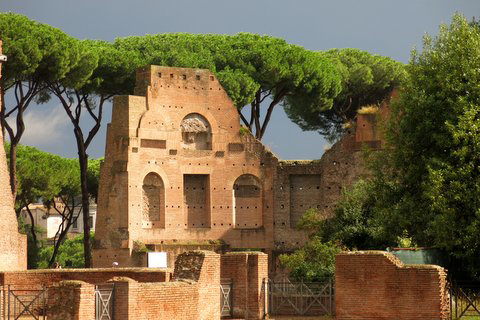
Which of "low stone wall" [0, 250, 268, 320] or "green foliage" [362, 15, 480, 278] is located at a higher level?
"green foliage" [362, 15, 480, 278]

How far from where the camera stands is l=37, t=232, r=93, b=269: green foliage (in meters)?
68.6

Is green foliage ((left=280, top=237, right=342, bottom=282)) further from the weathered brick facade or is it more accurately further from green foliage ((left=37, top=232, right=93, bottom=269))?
green foliage ((left=37, top=232, right=93, bottom=269))

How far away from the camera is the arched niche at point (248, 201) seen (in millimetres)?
46469

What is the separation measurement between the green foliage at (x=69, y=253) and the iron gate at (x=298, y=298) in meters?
36.4

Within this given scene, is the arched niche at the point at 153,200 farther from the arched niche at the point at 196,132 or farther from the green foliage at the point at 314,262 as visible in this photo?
the green foliage at the point at 314,262

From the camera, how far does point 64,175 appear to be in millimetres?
53062

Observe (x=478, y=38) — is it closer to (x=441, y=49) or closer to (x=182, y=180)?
(x=441, y=49)

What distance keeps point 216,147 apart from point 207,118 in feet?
3.83

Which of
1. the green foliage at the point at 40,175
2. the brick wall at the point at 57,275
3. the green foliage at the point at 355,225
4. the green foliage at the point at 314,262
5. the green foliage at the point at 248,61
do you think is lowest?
the brick wall at the point at 57,275

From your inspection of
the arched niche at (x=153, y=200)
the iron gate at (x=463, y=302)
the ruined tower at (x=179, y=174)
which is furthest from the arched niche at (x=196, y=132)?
the iron gate at (x=463, y=302)

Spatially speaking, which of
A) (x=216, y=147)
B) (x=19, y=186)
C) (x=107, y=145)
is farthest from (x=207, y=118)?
(x=19, y=186)

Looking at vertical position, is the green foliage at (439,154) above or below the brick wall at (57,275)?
above

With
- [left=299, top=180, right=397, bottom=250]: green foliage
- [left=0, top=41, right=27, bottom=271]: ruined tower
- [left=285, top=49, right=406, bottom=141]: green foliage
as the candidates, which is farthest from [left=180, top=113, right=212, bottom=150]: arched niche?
[left=0, top=41, right=27, bottom=271]: ruined tower

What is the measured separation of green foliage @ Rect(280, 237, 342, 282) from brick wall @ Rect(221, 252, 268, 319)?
4201 millimetres
